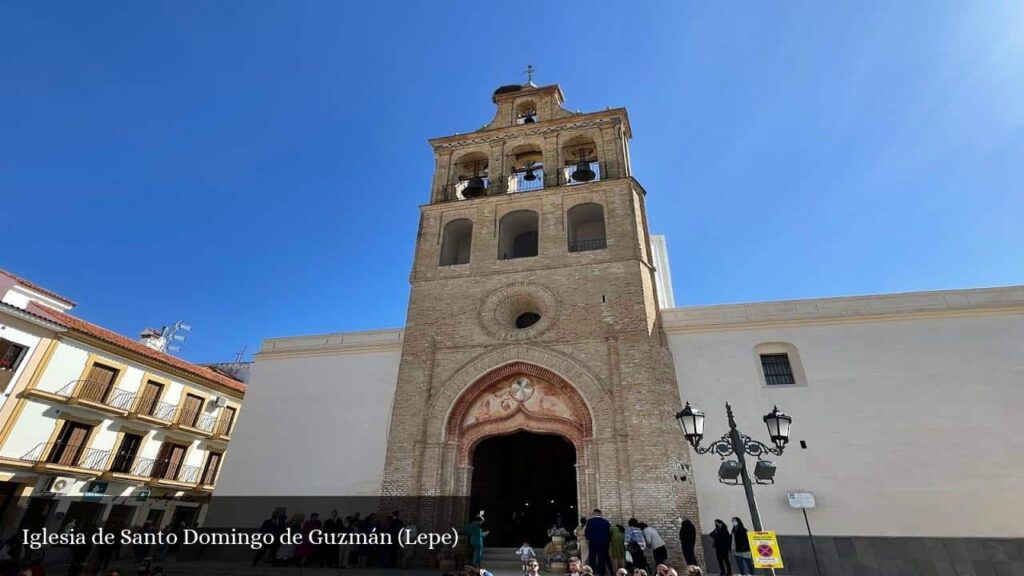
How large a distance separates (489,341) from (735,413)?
18.5ft

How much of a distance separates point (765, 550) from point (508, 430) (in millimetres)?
6772

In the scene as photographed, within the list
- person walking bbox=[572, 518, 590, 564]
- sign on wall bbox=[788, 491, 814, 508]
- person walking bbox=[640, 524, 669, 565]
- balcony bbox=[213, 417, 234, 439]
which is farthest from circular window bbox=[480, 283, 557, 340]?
balcony bbox=[213, 417, 234, 439]

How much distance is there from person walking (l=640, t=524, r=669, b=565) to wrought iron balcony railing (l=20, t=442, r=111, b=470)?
53.6 feet

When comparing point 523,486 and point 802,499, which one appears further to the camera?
point 523,486

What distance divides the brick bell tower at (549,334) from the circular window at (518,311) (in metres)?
0.04

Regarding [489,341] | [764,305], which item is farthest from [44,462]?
[764,305]

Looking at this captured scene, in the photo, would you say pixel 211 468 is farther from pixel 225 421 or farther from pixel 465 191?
pixel 465 191

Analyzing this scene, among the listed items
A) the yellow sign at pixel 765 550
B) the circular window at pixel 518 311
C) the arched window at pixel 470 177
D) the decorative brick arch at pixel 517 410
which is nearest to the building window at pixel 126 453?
the decorative brick arch at pixel 517 410

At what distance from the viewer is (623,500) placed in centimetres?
996

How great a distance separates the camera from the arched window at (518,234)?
49.4 ft

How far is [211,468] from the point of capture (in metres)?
19.8

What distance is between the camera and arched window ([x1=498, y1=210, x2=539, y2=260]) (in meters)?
15.1

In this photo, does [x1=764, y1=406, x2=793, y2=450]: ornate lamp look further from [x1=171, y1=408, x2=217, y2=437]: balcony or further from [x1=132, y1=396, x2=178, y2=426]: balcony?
[x1=171, y1=408, x2=217, y2=437]: balcony

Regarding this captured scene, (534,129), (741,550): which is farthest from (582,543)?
(534,129)
